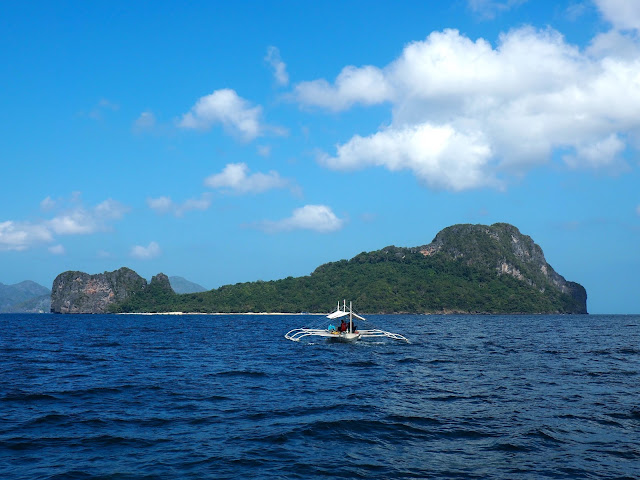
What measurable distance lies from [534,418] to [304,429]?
11.6 metres

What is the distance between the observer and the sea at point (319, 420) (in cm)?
1833

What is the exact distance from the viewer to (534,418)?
25672mm

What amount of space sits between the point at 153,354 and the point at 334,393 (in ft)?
103

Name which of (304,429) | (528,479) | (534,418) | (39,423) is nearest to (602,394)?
(534,418)

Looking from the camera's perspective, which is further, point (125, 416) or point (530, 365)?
point (530, 365)

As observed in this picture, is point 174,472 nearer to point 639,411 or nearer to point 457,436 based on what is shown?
point 457,436

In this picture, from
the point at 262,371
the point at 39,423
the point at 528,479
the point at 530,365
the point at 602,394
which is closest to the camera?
the point at 528,479

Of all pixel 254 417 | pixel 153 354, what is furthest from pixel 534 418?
pixel 153 354

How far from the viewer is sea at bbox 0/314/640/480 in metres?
18.3

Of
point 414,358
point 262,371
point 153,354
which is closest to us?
point 262,371

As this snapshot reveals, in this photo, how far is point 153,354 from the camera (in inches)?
2256

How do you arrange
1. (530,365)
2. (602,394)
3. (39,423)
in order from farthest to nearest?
1. (530,365)
2. (602,394)
3. (39,423)

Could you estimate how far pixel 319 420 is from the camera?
24875 millimetres

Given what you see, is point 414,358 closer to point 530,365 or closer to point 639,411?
point 530,365
